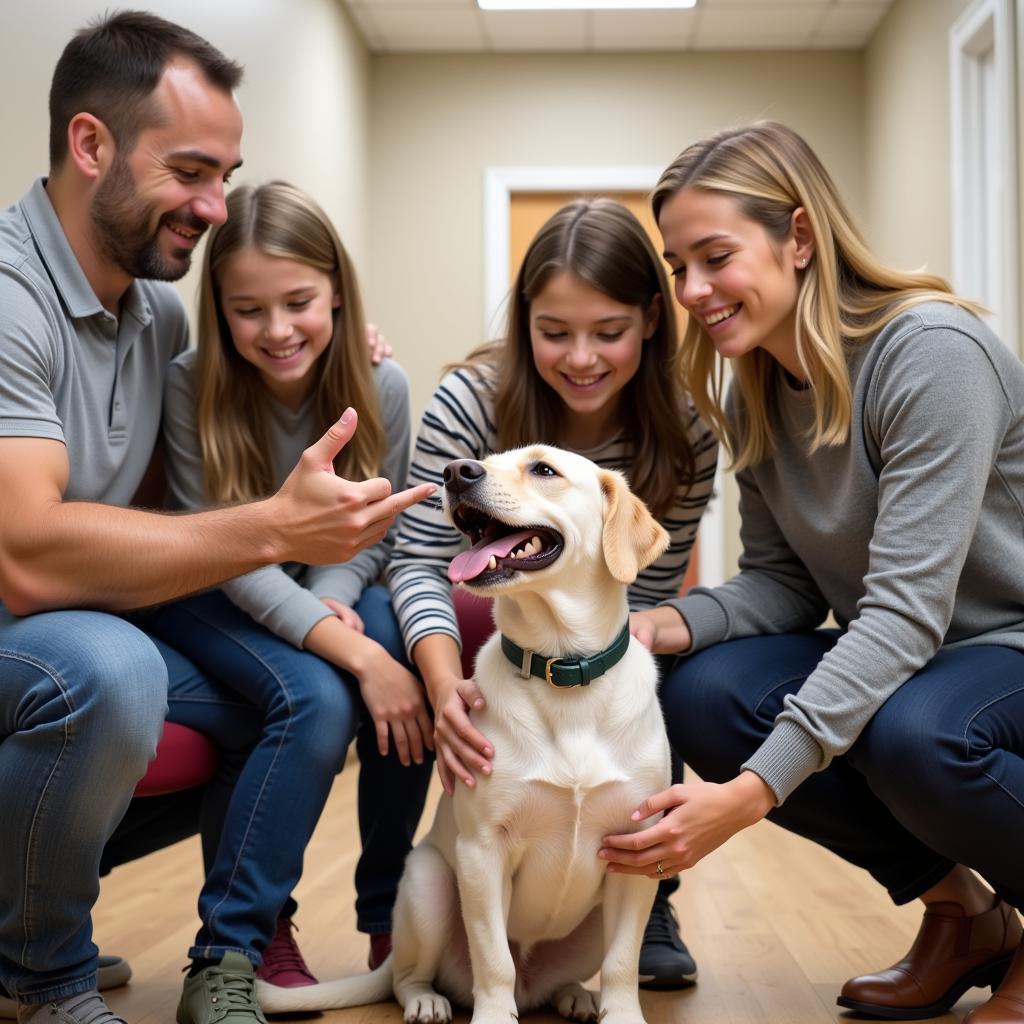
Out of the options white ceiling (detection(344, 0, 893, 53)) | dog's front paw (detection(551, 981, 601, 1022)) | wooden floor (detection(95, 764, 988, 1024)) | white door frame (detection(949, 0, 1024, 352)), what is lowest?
wooden floor (detection(95, 764, 988, 1024))

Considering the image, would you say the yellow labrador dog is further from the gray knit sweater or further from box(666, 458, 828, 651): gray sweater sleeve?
box(666, 458, 828, 651): gray sweater sleeve

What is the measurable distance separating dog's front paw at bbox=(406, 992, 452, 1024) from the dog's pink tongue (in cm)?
60

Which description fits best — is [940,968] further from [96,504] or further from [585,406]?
[96,504]

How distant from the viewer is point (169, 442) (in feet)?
6.88

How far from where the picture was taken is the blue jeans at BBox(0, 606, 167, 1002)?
1515mm

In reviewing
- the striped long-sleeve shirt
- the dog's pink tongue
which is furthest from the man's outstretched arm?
the striped long-sleeve shirt

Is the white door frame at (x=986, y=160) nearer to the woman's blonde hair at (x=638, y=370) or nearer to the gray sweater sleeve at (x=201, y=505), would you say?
the woman's blonde hair at (x=638, y=370)

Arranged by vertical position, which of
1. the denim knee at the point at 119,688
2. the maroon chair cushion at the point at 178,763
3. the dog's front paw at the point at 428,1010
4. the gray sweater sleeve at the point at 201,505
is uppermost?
the gray sweater sleeve at the point at 201,505

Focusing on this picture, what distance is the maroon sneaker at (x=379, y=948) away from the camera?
1.99 m

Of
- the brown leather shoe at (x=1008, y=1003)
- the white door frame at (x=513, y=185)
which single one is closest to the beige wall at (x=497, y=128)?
the white door frame at (x=513, y=185)

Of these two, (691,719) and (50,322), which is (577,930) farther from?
(50,322)

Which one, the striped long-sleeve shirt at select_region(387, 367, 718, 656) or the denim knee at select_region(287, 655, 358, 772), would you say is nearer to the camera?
the denim knee at select_region(287, 655, 358, 772)

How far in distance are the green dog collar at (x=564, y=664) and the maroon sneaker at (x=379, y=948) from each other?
24.7 inches

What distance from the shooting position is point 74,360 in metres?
1.84
